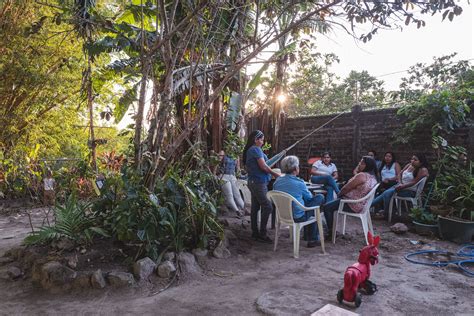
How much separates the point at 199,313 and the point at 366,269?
134 centimetres

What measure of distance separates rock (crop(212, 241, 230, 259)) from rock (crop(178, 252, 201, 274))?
0.29 m

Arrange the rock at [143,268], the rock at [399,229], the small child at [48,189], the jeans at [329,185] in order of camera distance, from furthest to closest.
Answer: the small child at [48,189]
the jeans at [329,185]
the rock at [399,229]
the rock at [143,268]

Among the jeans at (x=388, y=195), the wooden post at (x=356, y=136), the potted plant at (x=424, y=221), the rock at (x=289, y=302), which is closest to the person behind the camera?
the rock at (x=289, y=302)

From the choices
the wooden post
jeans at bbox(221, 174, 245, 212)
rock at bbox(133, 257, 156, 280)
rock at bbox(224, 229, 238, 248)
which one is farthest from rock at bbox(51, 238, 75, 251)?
the wooden post

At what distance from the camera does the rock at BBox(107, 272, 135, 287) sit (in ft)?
8.96

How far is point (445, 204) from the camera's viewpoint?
15.0ft

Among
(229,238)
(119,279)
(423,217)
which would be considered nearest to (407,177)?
(423,217)

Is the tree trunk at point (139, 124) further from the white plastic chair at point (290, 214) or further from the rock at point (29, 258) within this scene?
the white plastic chair at point (290, 214)

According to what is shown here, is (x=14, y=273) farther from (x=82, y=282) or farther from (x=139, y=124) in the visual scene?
(x=139, y=124)

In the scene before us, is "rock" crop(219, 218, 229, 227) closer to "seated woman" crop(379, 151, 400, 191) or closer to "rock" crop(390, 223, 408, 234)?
"rock" crop(390, 223, 408, 234)

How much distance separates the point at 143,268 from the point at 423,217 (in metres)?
4.00

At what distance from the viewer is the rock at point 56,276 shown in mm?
2752

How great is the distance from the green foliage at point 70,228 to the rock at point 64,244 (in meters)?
0.03

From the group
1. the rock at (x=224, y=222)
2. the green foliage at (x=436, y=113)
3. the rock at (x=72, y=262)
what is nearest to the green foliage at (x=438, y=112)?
the green foliage at (x=436, y=113)
